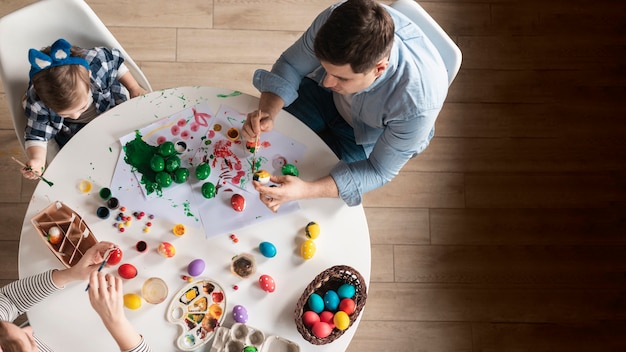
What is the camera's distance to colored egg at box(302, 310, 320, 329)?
123cm

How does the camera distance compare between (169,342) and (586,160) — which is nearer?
(169,342)

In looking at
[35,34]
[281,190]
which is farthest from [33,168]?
[281,190]

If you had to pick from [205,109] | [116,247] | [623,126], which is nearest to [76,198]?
[116,247]

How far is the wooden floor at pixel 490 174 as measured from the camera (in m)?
1.95

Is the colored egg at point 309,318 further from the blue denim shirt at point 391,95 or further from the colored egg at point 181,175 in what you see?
the colored egg at point 181,175

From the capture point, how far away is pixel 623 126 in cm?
213

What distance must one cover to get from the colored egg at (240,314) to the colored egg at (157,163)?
0.38m

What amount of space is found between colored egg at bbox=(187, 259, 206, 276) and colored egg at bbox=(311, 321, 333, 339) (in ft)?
0.97

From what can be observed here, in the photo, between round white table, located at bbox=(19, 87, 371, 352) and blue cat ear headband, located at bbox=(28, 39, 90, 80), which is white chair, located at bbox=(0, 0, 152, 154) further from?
round white table, located at bbox=(19, 87, 371, 352)

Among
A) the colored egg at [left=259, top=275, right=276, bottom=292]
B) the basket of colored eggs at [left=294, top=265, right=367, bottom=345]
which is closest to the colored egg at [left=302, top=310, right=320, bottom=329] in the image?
the basket of colored eggs at [left=294, top=265, right=367, bottom=345]

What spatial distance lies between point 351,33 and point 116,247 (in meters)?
0.73

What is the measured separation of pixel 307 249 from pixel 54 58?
2.54 feet

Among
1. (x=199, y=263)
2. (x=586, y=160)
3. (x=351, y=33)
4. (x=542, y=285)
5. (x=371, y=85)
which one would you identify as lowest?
(x=542, y=285)

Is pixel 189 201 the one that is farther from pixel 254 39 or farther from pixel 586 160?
pixel 586 160
